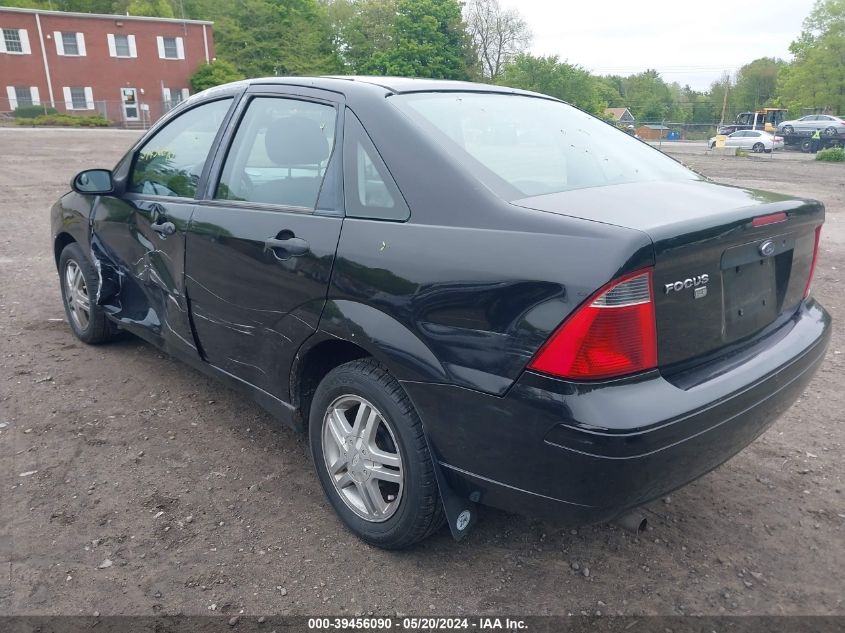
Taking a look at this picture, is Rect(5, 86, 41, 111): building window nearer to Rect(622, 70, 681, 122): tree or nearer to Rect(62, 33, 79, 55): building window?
Rect(62, 33, 79, 55): building window

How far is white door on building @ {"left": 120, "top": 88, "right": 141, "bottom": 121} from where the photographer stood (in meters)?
46.0

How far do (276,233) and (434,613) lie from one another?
158 cm

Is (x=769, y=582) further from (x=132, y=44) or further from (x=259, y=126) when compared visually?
(x=132, y=44)

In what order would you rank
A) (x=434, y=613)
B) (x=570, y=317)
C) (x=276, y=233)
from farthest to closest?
(x=276, y=233)
(x=434, y=613)
(x=570, y=317)

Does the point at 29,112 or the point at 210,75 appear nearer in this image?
the point at 29,112

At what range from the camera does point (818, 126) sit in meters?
35.4

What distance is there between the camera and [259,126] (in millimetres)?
3133

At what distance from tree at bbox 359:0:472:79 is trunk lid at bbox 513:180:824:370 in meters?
58.2

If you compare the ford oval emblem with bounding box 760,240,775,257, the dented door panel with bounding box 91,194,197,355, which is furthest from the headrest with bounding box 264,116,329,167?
the ford oval emblem with bounding box 760,240,775,257

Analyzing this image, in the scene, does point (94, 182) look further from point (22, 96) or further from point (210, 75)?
point (22, 96)

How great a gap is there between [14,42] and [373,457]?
169ft

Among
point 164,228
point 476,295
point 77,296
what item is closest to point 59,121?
point 77,296

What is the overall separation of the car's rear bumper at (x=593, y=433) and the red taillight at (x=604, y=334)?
48 millimetres

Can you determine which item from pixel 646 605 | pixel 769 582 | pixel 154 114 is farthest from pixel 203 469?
pixel 154 114
